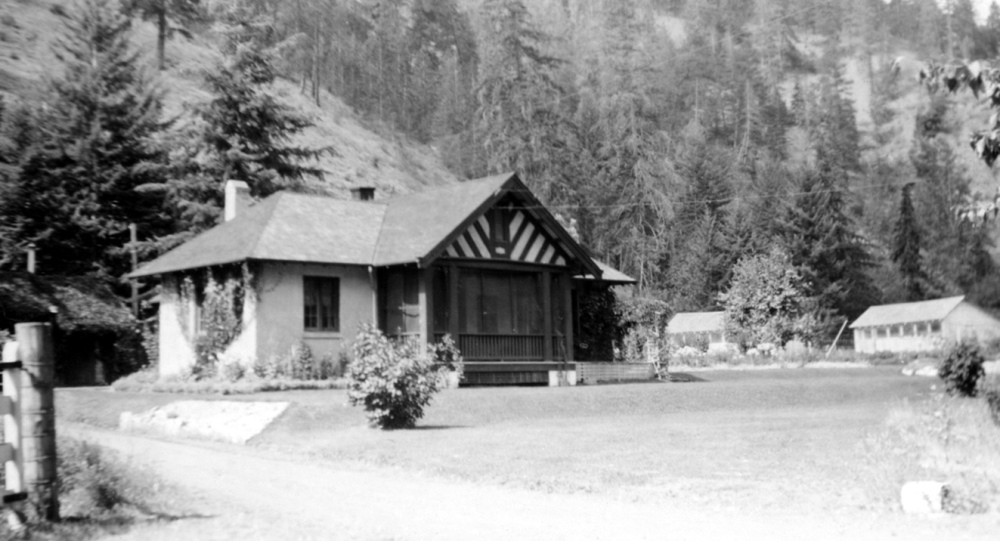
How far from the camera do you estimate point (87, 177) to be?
148 feet

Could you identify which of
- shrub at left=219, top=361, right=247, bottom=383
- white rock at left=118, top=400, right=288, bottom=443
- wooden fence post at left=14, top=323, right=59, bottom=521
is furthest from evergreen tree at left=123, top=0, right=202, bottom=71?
wooden fence post at left=14, top=323, right=59, bottom=521

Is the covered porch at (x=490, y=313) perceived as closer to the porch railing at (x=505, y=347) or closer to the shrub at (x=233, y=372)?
the porch railing at (x=505, y=347)

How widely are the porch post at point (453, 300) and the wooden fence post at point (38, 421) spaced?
20.2 meters

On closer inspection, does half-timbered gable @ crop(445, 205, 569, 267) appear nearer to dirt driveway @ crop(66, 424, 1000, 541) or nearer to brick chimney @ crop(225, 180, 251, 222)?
brick chimney @ crop(225, 180, 251, 222)

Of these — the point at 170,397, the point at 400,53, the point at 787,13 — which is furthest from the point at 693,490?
the point at 787,13

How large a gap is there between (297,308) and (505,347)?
6333 mm

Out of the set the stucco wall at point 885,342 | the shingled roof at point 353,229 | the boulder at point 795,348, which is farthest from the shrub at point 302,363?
the stucco wall at point 885,342

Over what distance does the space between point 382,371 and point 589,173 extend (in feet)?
201

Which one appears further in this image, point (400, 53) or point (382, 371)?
point (400, 53)

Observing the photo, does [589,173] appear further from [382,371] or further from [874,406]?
[382,371]

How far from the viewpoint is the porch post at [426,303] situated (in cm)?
2866

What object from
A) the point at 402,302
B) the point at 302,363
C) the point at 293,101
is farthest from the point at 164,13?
the point at 302,363

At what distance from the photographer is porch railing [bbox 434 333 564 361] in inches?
1180

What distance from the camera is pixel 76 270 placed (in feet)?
143
